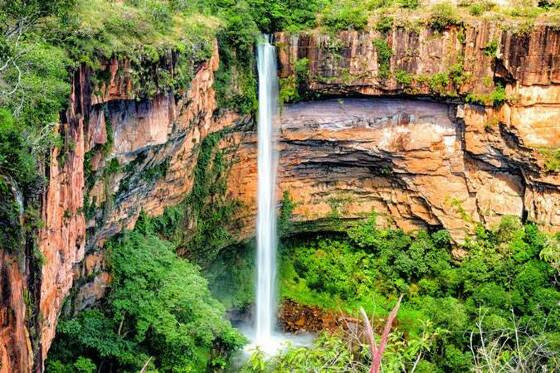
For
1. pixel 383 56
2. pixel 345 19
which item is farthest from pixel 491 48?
pixel 345 19

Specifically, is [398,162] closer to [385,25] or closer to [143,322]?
[385,25]

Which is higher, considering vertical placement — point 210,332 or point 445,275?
point 210,332

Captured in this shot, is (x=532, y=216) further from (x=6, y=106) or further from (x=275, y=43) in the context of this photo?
(x=6, y=106)

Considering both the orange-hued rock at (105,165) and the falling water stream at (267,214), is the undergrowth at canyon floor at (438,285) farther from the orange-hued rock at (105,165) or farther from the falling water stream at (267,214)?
the orange-hued rock at (105,165)

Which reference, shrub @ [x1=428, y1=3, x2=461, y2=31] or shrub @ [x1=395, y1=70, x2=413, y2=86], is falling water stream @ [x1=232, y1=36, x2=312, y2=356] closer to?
shrub @ [x1=395, y1=70, x2=413, y2=86]

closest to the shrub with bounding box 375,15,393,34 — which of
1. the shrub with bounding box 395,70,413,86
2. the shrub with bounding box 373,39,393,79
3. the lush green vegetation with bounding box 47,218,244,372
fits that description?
the shrub with bounding box 373,39,393,79

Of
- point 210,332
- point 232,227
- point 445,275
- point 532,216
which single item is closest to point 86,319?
point 210,332
